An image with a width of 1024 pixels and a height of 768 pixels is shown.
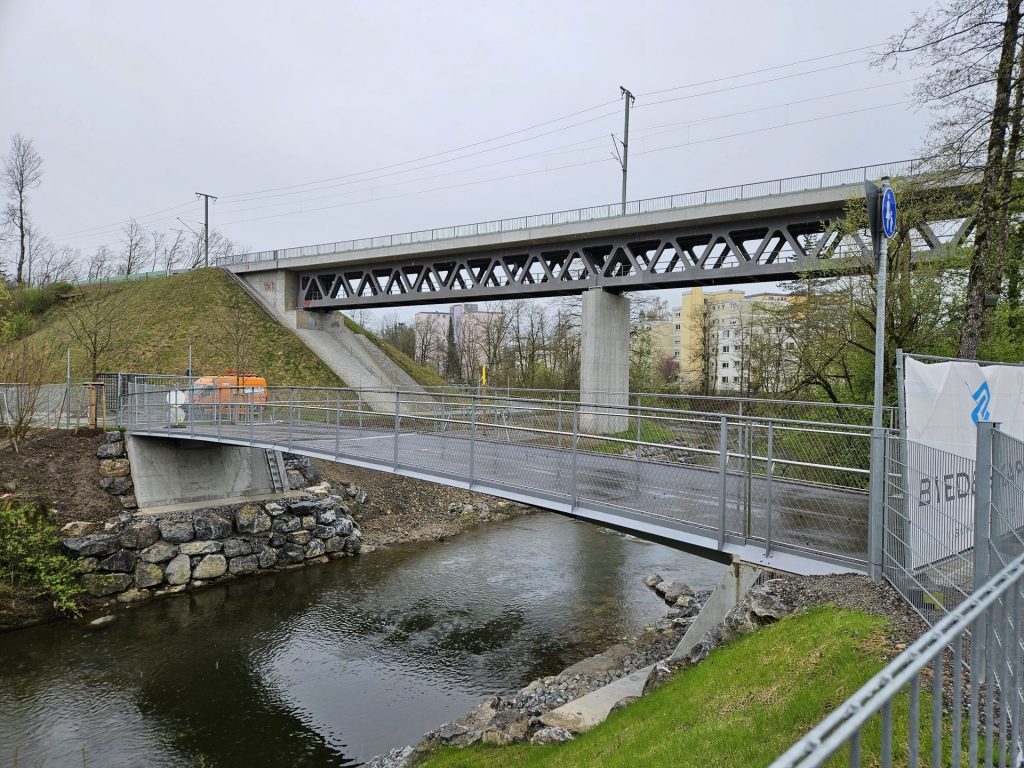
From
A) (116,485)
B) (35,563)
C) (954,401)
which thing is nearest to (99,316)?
(116,485)

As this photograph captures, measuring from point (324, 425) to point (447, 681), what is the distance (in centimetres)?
768

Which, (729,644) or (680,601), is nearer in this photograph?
(729,644)

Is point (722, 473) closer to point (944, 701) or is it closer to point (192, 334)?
point (944, 701)

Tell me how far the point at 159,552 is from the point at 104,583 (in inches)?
55.8

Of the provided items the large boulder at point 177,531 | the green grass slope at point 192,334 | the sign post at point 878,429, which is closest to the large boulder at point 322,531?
the large boulder at point 177,531

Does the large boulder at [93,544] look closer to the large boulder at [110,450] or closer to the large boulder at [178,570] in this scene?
the large boulder at [178,570]

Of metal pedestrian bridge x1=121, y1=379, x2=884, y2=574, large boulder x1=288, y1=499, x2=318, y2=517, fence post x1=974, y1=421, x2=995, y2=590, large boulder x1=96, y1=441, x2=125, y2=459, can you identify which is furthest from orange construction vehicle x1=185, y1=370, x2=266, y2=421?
fence post x1=974, y1=421, x2=995, y2=590

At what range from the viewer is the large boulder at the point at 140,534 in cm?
1573

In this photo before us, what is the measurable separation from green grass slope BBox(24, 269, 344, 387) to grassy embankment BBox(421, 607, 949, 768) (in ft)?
115

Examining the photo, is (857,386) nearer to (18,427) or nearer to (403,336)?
(18,427)

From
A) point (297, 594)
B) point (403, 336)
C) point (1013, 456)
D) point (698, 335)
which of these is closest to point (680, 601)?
point (297, 594)

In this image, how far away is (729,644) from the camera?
6711 mm

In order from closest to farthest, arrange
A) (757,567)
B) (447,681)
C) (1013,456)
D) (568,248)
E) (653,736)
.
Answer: (1013,456) < (653,736) < (757,567) < (447,681) < (568,248)

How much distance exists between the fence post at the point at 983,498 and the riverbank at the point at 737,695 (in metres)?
0.99
